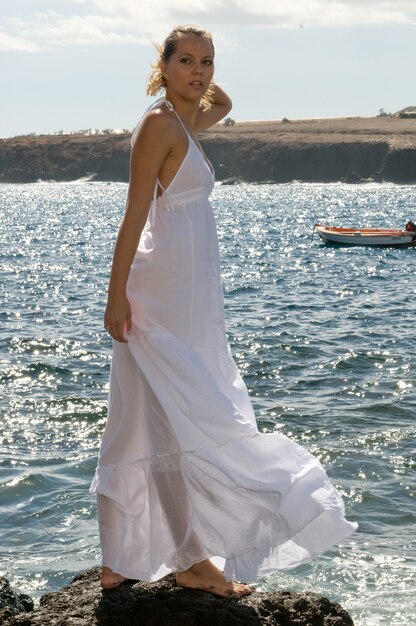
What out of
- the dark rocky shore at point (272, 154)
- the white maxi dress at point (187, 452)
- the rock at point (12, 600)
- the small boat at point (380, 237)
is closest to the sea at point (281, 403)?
the rock at point (12, 600)

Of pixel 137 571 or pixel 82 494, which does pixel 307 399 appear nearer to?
pixel 82 494

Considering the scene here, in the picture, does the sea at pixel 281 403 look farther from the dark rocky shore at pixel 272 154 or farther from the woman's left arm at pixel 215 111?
the dark rocky shore at pixel 272 154

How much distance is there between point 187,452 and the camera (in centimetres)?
454

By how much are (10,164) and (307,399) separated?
18240cm

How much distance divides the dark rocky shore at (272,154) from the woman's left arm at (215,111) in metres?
149

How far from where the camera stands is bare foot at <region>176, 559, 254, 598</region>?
4758 mm

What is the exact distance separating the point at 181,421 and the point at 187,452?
5.0 inches

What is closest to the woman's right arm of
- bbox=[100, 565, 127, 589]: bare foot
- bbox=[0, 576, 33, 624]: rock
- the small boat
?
bbox=[100, 565, 127, 589]: bare foot

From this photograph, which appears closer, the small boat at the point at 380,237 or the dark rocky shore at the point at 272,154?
the small boat at the point at 380,237

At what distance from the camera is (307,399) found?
1349 cm

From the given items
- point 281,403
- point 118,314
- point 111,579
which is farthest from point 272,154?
point 118,314

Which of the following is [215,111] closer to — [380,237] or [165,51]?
[165,51]

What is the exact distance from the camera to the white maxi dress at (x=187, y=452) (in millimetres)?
4547

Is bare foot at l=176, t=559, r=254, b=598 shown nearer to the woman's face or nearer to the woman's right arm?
the woman's right arm
